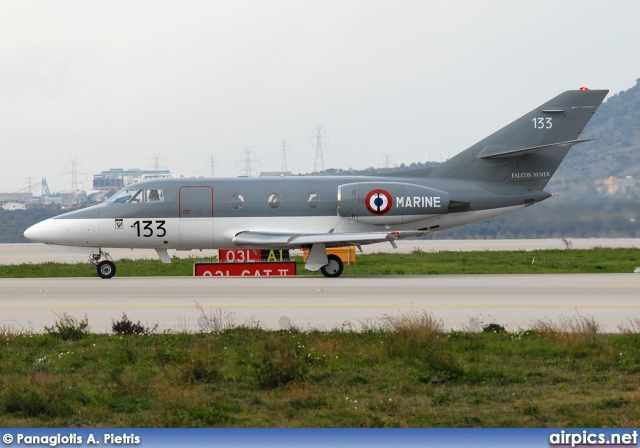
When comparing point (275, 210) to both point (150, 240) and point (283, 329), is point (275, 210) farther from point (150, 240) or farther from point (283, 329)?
point (283, 329)

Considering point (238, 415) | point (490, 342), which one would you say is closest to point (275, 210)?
point (490, 342)

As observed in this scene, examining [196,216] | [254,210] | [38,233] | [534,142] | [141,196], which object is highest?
[534,142]

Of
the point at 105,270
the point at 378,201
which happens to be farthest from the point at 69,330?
the point at 378,201

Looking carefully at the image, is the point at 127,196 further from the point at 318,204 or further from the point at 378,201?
the point at 378,201

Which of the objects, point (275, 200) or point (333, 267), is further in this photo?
point (275, 200)

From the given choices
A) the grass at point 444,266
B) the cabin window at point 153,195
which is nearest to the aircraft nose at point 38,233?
the grass at point 444,266

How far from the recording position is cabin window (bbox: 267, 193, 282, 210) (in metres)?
30.1

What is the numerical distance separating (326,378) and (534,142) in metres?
19.9

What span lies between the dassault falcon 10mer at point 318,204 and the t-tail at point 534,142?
33mm

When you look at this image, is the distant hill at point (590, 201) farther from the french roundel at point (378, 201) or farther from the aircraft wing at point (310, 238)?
the aircraft wing at point (310, 238)

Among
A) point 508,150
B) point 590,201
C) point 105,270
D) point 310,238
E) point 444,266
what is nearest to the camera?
point 310,238

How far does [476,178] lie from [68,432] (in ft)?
75.9

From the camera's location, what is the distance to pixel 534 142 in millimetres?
30125

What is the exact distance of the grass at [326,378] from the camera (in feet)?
32.9
